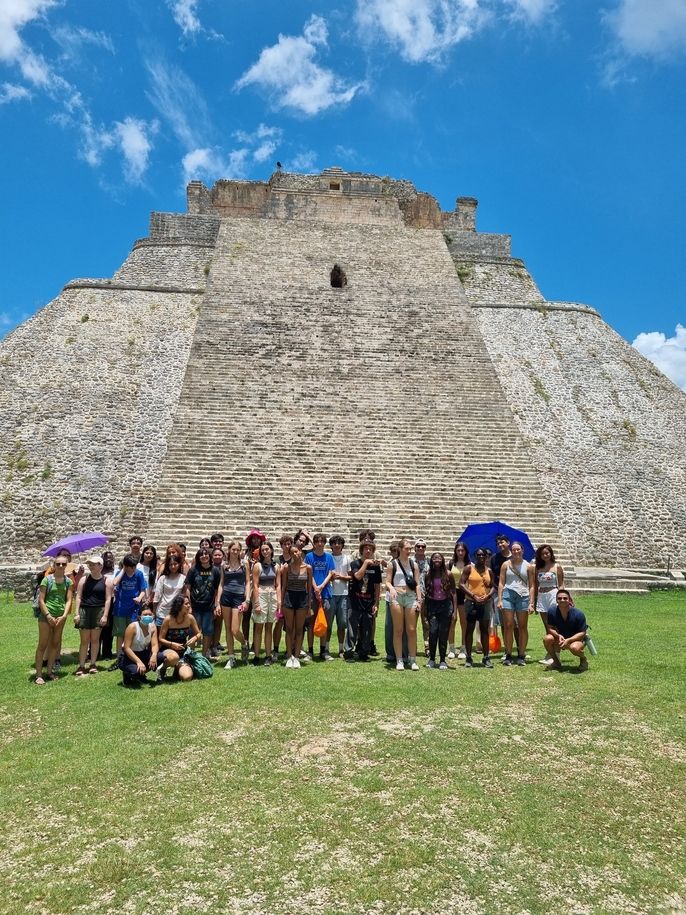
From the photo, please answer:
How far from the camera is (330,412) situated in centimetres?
1529

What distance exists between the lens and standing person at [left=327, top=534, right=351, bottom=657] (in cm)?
667

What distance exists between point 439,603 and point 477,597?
0.41 m

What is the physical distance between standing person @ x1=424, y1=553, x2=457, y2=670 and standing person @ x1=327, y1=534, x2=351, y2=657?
910mm

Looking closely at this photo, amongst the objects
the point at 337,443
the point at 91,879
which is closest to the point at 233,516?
the point at 337,443

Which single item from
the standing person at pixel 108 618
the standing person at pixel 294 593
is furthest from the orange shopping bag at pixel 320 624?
the standing person at pixel 108 618

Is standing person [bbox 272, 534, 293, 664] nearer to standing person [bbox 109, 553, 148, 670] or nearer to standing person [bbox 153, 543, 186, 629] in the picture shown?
standing person [bbox 153, 543, 186, 629]

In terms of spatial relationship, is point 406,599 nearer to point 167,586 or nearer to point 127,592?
point 167,586

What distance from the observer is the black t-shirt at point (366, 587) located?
21.7 ft

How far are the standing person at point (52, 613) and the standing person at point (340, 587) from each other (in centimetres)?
266

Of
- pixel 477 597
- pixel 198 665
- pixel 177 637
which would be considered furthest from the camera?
pixel 477 597

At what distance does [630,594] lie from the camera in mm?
11305

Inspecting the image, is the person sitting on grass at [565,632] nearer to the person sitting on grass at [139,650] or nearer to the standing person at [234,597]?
the standing person at [234,597]

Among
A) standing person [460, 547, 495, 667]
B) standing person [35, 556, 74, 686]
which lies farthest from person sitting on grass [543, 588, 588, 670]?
standing person [35, 556, 74, 686]

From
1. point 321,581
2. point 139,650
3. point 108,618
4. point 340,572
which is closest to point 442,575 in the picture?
point 340,572
